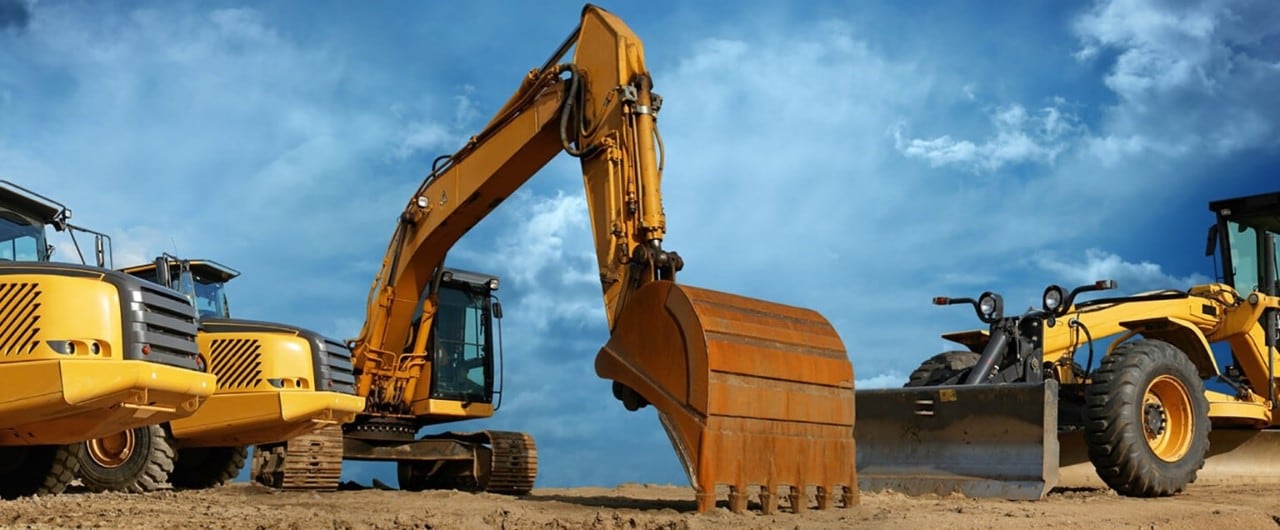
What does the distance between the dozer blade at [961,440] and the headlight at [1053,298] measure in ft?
3.32

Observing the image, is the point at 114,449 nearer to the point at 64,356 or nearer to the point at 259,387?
the point at 259,387

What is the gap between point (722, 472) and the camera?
6.89 meters

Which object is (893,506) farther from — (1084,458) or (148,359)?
(148,359)

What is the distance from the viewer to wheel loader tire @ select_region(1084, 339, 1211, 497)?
29.4ft

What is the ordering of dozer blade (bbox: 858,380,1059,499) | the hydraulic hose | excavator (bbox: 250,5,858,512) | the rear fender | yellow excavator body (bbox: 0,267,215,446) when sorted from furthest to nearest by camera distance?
the rear fender
the hydraulic hose
dozer blade (bbox: 858,380,1059,499)
excavator (bbox: 250,5,858,512)
yellow excavator body (bbox: 0,267,215,446)

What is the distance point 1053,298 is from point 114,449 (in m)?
7.54

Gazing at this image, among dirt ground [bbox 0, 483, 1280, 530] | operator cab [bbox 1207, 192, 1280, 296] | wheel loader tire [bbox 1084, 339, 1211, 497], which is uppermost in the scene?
operator cab [bbox 1207, 192, 1280, 296]

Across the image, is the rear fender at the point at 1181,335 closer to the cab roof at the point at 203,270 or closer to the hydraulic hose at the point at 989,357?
the hydraulic hose at the point at 989,357

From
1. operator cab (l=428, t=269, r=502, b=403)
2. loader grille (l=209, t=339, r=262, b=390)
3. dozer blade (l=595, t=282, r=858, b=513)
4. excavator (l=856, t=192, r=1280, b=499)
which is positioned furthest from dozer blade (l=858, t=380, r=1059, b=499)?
loader grille (l=209, t=339, r=262, b=390)

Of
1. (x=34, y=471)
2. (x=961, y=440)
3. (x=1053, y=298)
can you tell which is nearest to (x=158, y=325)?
(x=34, y=471)

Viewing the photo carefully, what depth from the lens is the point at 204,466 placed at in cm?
1125

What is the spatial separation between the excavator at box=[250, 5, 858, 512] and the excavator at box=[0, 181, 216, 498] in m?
2.65

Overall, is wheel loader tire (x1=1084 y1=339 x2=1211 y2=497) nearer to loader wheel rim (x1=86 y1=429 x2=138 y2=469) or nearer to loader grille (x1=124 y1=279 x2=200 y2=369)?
loader grille (x1=124 y1=279 x2=200 y2=369)

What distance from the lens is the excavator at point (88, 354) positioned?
677cm
